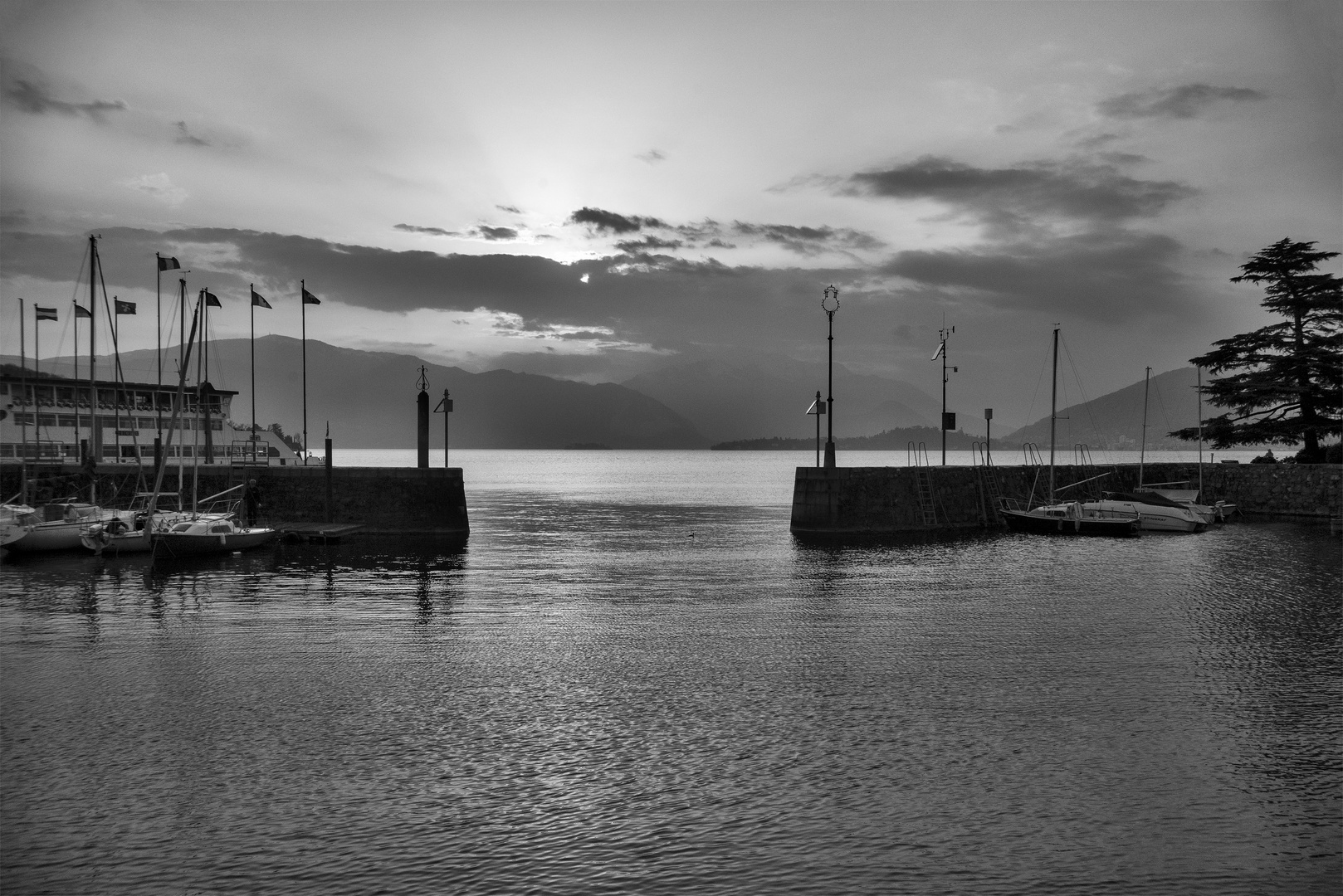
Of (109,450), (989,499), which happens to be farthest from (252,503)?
(989,499)

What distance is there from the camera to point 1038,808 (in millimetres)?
10859

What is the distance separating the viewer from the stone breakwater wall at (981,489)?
157ft

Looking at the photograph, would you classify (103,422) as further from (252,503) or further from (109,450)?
(252,503)

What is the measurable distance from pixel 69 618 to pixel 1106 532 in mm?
44706

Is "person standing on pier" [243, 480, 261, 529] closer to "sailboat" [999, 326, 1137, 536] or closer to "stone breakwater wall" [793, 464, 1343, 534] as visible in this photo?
"stone breakwater wall" [793, 464, 1343, 534]

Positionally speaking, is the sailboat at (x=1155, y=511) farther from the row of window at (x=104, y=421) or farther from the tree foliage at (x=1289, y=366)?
the row of window at (x=104, y=421)

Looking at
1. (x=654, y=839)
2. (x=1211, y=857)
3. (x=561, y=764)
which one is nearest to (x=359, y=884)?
(x=654, y=839)

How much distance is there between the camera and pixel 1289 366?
6078cm

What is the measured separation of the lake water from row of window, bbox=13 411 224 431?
1808 inches

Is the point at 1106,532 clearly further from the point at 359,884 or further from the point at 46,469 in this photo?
the point at 46,469

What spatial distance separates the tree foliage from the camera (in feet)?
196

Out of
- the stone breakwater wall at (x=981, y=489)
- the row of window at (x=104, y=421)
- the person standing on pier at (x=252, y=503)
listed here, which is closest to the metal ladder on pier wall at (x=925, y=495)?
the stone breakwater wall at (x=981, y=489)

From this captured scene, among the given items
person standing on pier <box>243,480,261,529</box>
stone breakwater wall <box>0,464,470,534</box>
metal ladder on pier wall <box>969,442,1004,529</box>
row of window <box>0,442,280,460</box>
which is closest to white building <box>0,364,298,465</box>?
row of window <box>0,442,280,460</box>

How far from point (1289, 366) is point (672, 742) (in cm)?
6235
